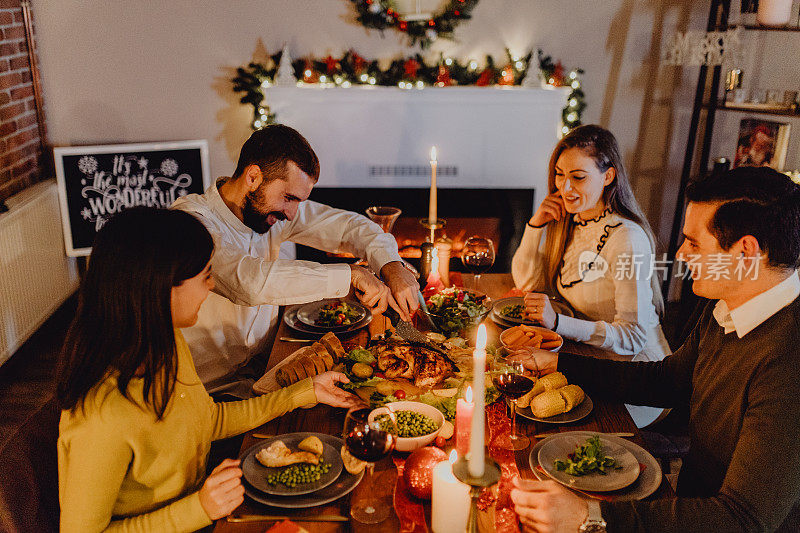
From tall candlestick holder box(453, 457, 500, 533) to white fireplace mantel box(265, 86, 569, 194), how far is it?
305 cm

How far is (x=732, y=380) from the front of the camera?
1428mm

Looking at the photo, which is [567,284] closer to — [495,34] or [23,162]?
[495,34]

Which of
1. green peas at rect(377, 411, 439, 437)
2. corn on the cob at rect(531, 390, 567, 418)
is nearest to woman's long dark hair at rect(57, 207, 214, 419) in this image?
green peas at rect(377, 411, 439, 437)

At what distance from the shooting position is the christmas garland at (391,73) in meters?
3.87

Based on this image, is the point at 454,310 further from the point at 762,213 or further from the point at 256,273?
the point at 762,213

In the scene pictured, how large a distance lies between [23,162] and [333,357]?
2.80 m

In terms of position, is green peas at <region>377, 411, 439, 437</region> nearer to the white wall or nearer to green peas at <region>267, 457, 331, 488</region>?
green peas at <region>267, 457, 331, 488</region>

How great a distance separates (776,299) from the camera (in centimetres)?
137

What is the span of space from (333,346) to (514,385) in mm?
569

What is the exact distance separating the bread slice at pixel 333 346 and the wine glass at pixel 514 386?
19.4 inches

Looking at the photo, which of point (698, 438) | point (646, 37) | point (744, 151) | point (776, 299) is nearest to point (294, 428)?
point (698, 438)

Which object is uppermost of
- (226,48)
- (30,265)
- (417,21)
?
(417,21)

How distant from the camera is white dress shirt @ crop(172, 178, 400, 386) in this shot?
6.17 feet

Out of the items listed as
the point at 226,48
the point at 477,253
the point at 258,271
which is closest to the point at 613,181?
the point at 477,253
